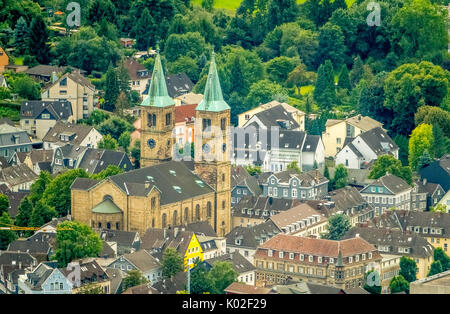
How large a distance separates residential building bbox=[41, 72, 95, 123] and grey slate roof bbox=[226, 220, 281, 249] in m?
34.4

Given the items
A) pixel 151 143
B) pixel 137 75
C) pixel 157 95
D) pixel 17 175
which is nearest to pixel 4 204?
pixel 17 175

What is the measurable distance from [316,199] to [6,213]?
2356 cm

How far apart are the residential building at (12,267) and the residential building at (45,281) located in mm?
1065

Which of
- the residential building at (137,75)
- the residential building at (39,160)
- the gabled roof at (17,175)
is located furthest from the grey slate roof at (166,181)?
the residential building at (137,75)

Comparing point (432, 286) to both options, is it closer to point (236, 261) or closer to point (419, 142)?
point (236, 261)

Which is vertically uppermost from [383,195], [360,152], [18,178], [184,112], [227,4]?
[227,4]

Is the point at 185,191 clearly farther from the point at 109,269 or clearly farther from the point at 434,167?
the point at 434,167

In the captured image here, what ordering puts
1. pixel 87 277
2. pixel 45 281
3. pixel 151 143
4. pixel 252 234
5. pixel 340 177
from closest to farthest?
pixel 45 281 < pixel 87 277 < pixel 252 234 < pixel 151 143 < pixel 340 177

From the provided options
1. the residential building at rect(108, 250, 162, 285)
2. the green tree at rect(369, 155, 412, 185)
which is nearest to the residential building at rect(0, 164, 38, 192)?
the residential building at rect(108, 250, 162, 285)

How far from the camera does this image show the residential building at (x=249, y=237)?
245 feet

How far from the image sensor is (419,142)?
3991 inches

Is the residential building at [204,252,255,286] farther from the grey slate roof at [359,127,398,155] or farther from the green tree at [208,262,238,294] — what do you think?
the grey slate roof at [359,127,398,155]

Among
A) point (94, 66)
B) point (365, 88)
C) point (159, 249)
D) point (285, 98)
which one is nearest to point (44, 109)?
point (94, 66)

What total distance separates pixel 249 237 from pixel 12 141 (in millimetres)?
32645
